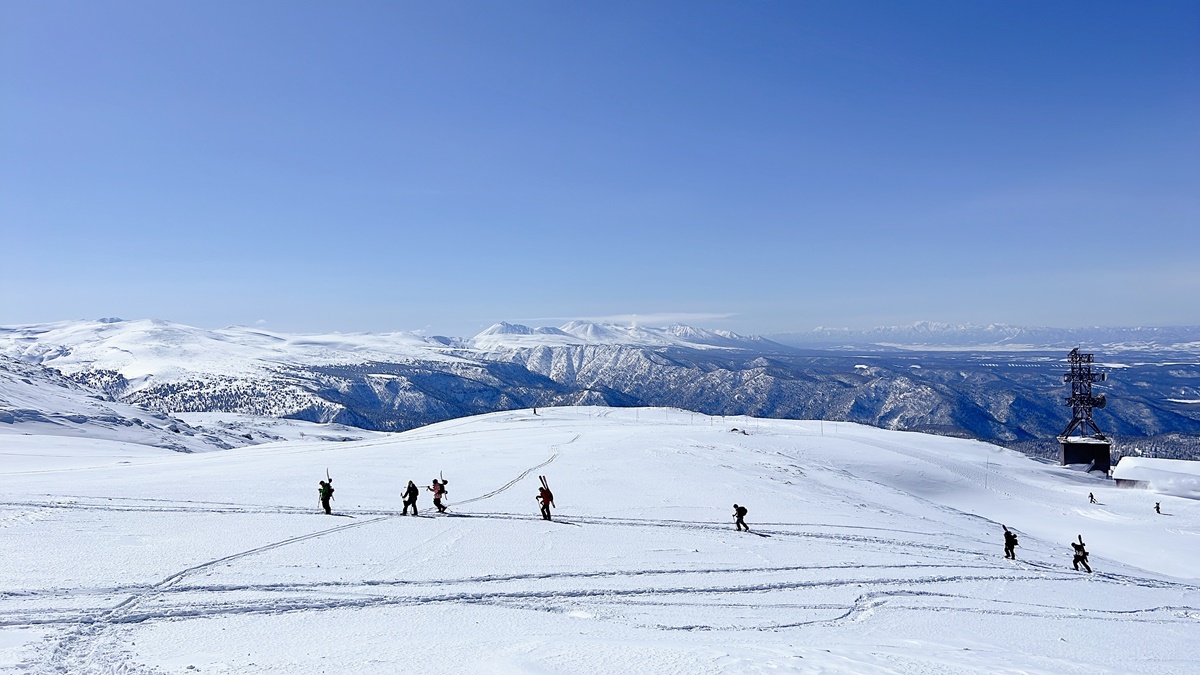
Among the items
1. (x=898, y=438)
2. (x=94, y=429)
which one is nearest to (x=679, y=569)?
(x=898, y=438)

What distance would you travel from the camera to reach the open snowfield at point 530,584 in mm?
9578

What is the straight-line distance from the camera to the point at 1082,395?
7594 centimetres

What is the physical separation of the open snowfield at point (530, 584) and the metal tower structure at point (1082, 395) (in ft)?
170

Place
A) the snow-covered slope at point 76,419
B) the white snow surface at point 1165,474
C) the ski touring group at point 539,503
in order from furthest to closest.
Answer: the snow-covered slope at point 76,419 < the white snow surface at point 1165,474 < the ski touring group at point 539,503

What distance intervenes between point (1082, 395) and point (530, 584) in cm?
8907

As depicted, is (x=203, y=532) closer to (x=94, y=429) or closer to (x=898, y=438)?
(x=898, y=438)

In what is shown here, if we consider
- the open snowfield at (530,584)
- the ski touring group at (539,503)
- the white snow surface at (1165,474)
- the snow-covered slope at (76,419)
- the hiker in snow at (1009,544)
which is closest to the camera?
the open snowfield at (530,584)

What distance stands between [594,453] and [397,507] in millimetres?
20245

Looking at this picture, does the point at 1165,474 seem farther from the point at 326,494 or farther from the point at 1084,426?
the point at 326,494

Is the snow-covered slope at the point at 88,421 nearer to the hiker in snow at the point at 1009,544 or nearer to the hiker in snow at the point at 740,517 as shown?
the hiker in snow at the point at 740,517

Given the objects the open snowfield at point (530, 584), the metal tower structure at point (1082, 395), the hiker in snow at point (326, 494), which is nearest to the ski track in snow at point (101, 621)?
the open snowfield at point (530, 584)

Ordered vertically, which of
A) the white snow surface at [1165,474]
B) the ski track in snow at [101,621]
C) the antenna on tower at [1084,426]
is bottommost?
the white snow surface at [1165,474]

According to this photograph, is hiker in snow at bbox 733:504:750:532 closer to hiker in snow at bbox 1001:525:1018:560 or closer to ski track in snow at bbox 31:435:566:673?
hiker in snow at bbox 1001:525:1018:560

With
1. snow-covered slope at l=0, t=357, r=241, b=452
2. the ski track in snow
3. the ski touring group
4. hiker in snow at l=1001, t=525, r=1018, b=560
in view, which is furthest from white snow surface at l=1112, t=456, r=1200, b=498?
snow-covered slope at l=0, t=357, r=241, b=452
